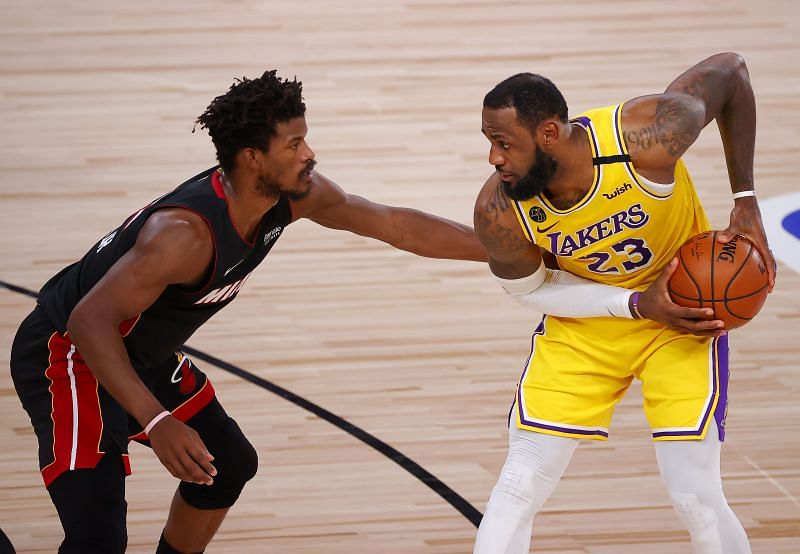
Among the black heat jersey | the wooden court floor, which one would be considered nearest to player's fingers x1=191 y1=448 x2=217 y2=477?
the black heat jersey

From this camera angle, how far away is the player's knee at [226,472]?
11.9 ft

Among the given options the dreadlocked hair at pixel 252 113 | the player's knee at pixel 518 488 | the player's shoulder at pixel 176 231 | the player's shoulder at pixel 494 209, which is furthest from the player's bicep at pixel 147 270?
the player's knee at pixel 518 488

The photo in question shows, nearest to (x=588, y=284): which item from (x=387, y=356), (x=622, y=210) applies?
(x=622, y=210)

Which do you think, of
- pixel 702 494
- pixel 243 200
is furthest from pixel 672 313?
pixel 243 200

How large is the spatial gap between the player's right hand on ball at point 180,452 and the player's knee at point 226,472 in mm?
610

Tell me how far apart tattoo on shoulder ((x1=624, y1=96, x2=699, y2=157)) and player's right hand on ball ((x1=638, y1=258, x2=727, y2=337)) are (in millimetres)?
314

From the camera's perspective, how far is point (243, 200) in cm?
329


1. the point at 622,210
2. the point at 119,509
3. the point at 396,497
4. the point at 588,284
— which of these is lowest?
the point at 396,497

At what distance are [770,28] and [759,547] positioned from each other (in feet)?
21.5

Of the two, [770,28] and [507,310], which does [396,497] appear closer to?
[507,310]

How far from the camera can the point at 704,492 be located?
3.27 metres

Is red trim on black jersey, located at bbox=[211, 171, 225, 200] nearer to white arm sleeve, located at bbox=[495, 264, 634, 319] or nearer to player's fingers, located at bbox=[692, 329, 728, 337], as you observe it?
white arm sleeve, located at bbox=[495, 264, 634, 319]

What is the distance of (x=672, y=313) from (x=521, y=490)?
0.61m

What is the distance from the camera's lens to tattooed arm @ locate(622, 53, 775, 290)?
3.33 metres
